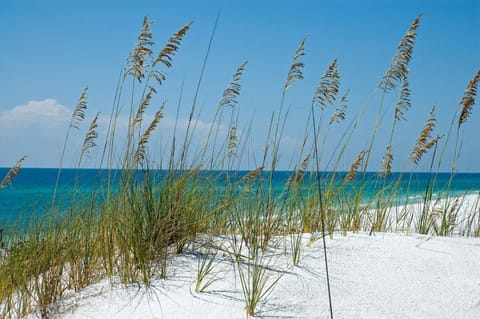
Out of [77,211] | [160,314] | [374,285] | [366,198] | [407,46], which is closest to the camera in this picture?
[160,314]

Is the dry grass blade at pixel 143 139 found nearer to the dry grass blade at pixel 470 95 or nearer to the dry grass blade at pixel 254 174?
the dry grass blade at pixel 254 174

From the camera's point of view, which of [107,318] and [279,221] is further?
[279,221]

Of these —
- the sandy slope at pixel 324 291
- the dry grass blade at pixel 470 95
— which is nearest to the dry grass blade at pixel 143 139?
the sandy slope at pixel 324 291

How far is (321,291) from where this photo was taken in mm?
2969

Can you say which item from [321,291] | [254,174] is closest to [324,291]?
[321,291]

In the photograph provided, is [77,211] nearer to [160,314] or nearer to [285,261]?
[160,314]

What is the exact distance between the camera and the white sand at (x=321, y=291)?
9.18 feet

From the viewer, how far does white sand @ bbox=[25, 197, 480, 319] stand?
2.80 meters

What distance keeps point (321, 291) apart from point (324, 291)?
0.06ft

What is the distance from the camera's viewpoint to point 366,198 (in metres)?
5.12

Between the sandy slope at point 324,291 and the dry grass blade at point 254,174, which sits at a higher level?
the dry grass blade at point 254,174

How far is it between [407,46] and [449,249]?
1.74 m

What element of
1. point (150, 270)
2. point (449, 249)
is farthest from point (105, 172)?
point (449, 249)

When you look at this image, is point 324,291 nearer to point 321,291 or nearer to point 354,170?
point 321,291
